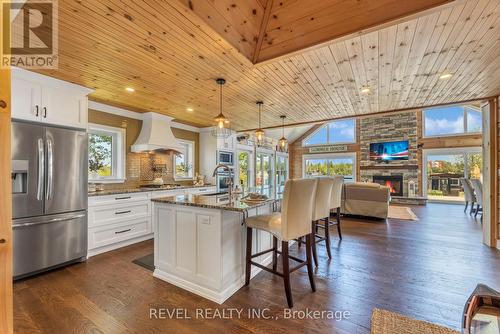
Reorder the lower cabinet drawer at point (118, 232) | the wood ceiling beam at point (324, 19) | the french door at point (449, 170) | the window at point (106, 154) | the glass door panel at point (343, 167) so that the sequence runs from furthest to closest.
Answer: the glass door panel at point (343, 167) < the french door at point (449, 170) < the window at point (106, 154) < the lower cabinet drawer at point (118, 232) < the wood ceiling beam at point (324, 19)

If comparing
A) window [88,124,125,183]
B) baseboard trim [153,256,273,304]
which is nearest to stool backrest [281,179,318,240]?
baseboard trim [153,256,273,304]

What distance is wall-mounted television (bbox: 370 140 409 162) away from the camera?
28.0ft

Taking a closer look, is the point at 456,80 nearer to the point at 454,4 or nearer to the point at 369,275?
the point at 454,4

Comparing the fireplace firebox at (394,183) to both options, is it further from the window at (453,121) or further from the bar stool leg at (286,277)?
the bar stool leg at (286,277)

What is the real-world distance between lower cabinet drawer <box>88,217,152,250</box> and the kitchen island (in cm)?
132

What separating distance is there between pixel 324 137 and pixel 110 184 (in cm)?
898

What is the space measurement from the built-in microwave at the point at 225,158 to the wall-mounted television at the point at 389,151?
6.19m

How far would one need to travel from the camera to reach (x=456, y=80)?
3020 millimetres

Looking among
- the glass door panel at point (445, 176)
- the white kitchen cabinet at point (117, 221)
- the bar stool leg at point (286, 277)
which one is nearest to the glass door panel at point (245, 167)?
the white kitchen cabinet at point (117, 221)

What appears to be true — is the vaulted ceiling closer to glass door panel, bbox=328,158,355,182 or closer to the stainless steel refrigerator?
the stainless steel refrigerator

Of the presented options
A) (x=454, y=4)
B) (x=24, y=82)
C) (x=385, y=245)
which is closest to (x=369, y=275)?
(x=385, y=245)

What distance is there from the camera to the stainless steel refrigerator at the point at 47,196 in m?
2.52

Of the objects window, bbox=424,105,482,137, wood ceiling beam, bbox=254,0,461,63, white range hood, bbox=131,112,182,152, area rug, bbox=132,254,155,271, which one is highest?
window, bbox=424,105,482,137

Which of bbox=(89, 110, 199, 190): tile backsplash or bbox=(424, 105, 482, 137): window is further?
bbox=(424, 105, 482, 137): window
